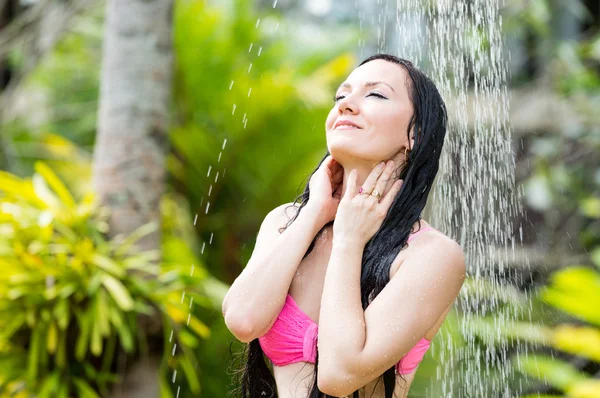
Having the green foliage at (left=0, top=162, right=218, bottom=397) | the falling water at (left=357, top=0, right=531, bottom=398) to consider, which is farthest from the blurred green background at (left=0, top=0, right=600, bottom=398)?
the falling water at (left=357, top=0, right=531, bottom=398)

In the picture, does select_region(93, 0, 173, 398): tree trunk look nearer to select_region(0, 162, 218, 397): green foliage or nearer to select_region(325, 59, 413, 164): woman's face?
select_region(0, 162, 218, 397): green foliage

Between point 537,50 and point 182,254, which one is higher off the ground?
point 537,50

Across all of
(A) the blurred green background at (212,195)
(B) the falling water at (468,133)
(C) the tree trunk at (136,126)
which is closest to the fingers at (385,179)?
(B) the falling water at (468,133)

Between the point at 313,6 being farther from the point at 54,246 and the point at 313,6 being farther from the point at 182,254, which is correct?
the point at 54,246

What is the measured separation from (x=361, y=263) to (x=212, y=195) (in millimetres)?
5514

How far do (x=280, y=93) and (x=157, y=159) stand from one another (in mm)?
1800

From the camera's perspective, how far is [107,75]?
5762 millimetres

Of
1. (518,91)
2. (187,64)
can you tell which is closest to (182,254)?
(187,64)

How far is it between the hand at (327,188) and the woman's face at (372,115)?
9cm

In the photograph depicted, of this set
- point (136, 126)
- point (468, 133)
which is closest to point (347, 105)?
point (468, 133)

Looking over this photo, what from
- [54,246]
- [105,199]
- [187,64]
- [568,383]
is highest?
[187,64]

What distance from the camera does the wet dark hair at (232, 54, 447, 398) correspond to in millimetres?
2229

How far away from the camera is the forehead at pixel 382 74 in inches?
92.5

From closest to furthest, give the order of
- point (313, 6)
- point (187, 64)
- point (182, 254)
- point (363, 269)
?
point (363, 269) → point (182, 254) → point (187, 64) → point (313, 6)
